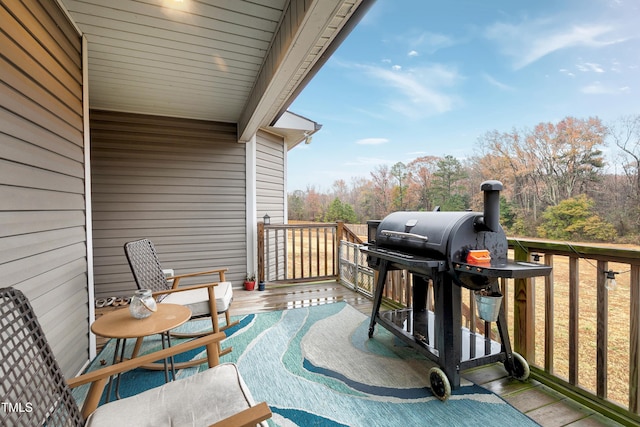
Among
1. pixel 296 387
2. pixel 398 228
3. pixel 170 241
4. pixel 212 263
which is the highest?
pixel 398 228

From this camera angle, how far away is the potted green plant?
14.6 feet

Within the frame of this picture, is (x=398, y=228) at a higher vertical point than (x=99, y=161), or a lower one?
lower

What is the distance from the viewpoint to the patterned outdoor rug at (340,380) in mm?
1713

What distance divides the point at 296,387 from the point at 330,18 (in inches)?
96.9

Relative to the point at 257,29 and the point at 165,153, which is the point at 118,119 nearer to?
the point at 165,153

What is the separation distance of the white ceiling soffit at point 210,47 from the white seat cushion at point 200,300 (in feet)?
6.65

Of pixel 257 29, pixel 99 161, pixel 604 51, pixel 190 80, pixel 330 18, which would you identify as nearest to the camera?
pixel 330 18

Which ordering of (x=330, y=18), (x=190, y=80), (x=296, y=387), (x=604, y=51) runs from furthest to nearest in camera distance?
(x=604, y=51)
(x=190, y=80)
(x=296, y=387)
(x=330, y=18)

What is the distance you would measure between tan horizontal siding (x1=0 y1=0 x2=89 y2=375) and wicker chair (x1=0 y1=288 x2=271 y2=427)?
1.86 feet

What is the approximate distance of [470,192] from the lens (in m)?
9.90

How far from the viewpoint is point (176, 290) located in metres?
2.39

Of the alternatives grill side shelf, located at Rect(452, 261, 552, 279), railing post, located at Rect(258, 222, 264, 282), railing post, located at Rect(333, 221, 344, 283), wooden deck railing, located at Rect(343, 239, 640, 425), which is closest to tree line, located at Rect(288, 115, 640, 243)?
railing post, located at Rect(333, 221, 344, 283)

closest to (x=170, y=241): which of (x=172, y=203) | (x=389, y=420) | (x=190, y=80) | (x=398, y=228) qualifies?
(x=172, y=203)

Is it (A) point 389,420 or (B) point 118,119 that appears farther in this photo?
(B) point 118,119
